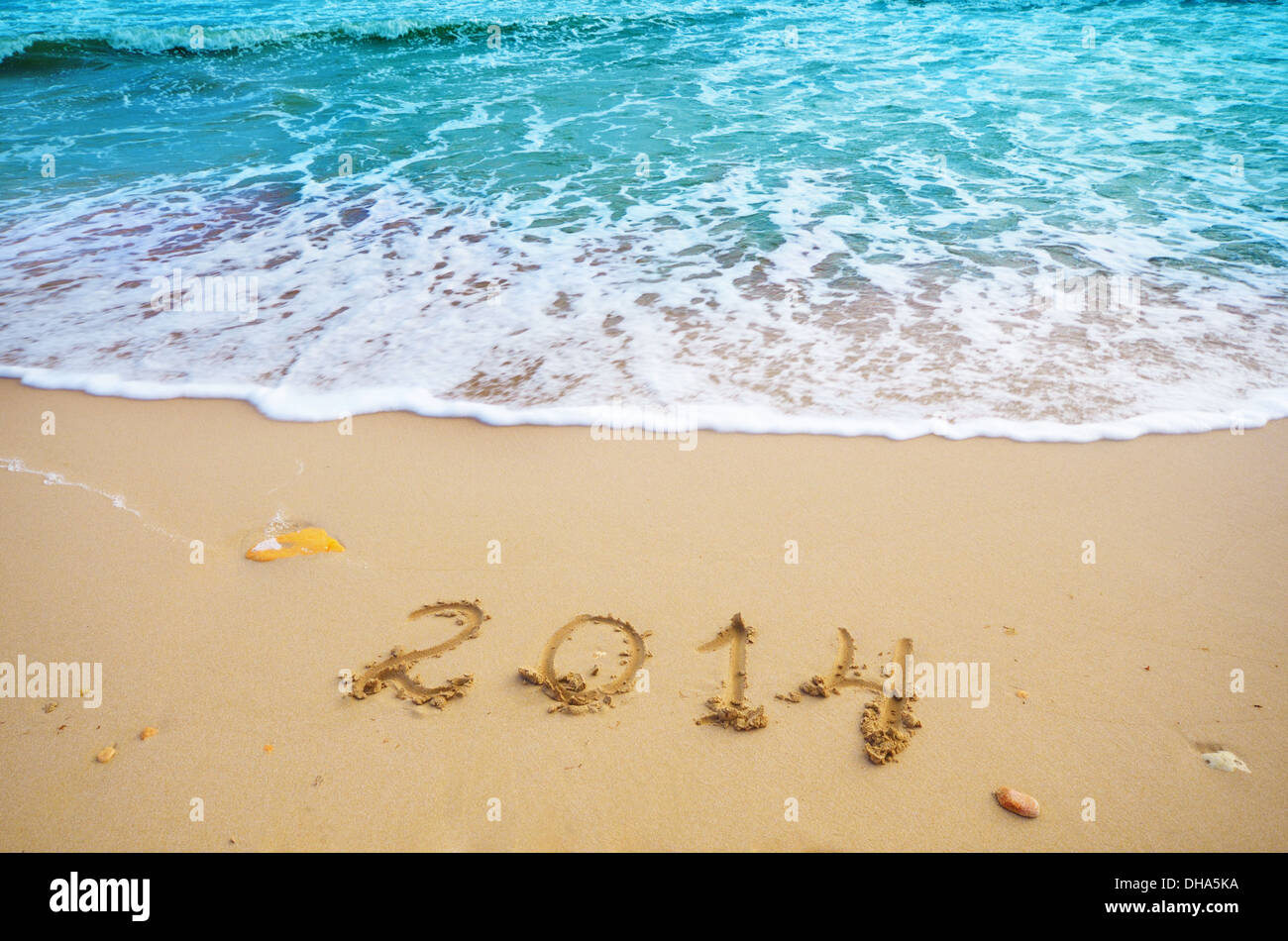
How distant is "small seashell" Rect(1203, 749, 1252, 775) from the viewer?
225 cm

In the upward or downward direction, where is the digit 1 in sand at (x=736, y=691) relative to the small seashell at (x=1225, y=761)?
downward

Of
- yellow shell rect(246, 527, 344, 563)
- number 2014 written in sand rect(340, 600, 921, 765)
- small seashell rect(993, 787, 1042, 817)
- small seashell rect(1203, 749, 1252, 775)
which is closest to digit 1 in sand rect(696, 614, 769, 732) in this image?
number 2014 written in sand rect(340, 600, 921, 765)

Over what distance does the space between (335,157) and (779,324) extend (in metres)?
6.52

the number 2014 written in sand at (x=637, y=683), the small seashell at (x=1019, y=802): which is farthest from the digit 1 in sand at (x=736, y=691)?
the small seashell at (x=1019, y=802)

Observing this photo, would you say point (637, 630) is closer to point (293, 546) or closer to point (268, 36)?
point (293, 546)

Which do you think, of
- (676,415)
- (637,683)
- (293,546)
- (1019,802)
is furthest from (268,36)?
(1019,802)

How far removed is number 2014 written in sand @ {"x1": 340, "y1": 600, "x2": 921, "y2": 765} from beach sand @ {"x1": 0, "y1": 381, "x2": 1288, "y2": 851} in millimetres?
34

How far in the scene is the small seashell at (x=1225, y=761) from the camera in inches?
88.4

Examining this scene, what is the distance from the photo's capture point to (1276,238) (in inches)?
225

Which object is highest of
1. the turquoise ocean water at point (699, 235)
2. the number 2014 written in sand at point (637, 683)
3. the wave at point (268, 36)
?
the wave at point (268, 36)

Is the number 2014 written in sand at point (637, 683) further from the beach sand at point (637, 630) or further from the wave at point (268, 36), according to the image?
the wave at point (268, 36)

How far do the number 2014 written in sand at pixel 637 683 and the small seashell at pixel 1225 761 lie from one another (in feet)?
2.85

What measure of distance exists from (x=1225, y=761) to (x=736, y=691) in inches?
58.7
